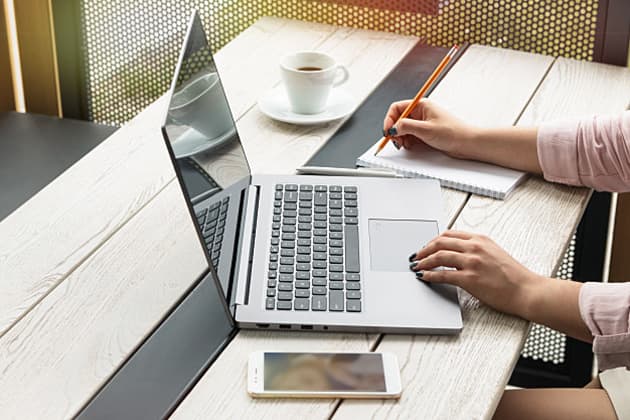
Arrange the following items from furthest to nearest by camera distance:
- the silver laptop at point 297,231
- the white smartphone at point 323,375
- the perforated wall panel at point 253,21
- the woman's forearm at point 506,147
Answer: the perforated wall panel at point 253,21 → the woman's forearm at point 506,147 → the silver laptop at point 297,231 → the white smartphone at point 323,375

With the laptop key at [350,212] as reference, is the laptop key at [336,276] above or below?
below

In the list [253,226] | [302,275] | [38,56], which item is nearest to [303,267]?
[302,275]

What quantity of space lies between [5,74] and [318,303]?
1378mm

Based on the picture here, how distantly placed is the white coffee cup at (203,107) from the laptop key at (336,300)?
0.25 m

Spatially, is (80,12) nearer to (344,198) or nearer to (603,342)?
(344,198)

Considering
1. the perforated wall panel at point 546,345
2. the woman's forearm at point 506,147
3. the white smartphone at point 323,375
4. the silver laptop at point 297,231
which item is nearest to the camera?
the white smartphone at point 323,375

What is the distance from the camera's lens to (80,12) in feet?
7.20

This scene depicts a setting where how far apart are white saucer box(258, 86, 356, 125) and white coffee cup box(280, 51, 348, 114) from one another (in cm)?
2

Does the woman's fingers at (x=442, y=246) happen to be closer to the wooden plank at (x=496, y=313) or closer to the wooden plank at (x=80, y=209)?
the wooden plank at (x=496, y=313)

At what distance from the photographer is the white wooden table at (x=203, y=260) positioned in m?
1.04

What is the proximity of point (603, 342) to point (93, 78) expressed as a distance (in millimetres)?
1439

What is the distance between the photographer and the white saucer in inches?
63.5

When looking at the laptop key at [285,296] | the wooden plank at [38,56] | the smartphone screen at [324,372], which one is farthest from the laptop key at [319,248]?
the wooden plank at [38,56]

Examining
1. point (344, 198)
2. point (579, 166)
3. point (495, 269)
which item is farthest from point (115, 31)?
point (495, 269)
